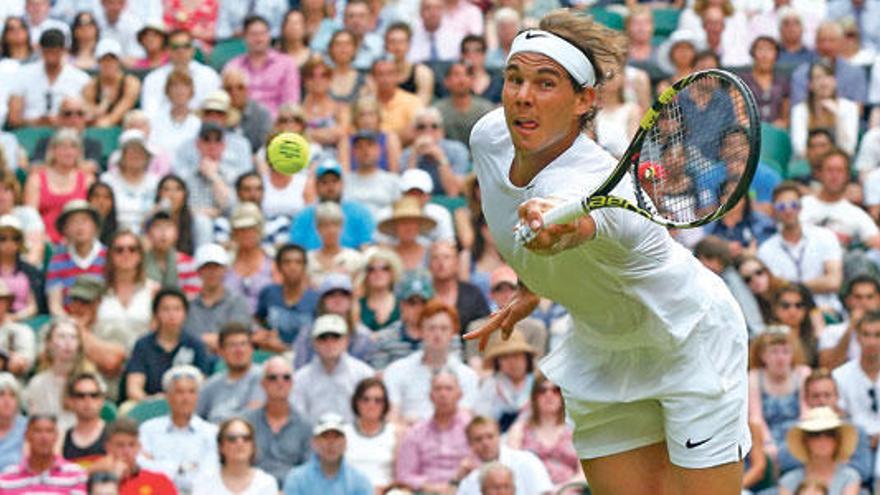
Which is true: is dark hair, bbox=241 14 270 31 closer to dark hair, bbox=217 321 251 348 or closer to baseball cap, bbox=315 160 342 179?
baseball cap, bbox=315 160 342 179

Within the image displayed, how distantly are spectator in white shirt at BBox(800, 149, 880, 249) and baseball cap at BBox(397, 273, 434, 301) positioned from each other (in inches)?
104

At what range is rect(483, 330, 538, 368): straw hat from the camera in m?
11.1

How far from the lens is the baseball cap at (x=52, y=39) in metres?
14.1

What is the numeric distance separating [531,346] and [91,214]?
282 cm

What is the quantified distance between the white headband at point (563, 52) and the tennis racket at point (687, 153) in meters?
0.25

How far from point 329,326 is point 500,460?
1.31 m

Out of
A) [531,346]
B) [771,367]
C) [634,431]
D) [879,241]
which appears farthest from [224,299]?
[634,431]

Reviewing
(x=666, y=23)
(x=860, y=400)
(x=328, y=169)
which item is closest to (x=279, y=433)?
(x=328, y=169)

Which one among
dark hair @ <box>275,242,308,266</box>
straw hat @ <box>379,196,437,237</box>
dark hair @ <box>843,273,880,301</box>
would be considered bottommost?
dark hair @ <box>843,273,880,301</box>

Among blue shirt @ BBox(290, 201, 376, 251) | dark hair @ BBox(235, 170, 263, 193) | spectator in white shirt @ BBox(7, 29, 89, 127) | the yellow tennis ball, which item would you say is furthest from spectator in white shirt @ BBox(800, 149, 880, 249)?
the yellow tennis ball

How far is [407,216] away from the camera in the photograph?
40.1 ft

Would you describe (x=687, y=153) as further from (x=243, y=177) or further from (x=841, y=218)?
(x=841, y=218)

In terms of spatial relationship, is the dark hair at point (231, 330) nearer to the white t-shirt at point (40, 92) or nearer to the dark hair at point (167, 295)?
the dark hair at point (167, 295)

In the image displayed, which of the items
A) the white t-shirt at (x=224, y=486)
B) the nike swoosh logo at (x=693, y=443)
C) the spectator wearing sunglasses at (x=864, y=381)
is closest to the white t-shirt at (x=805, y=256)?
the spectator wearing sunglasses at (x=864, y=381)
